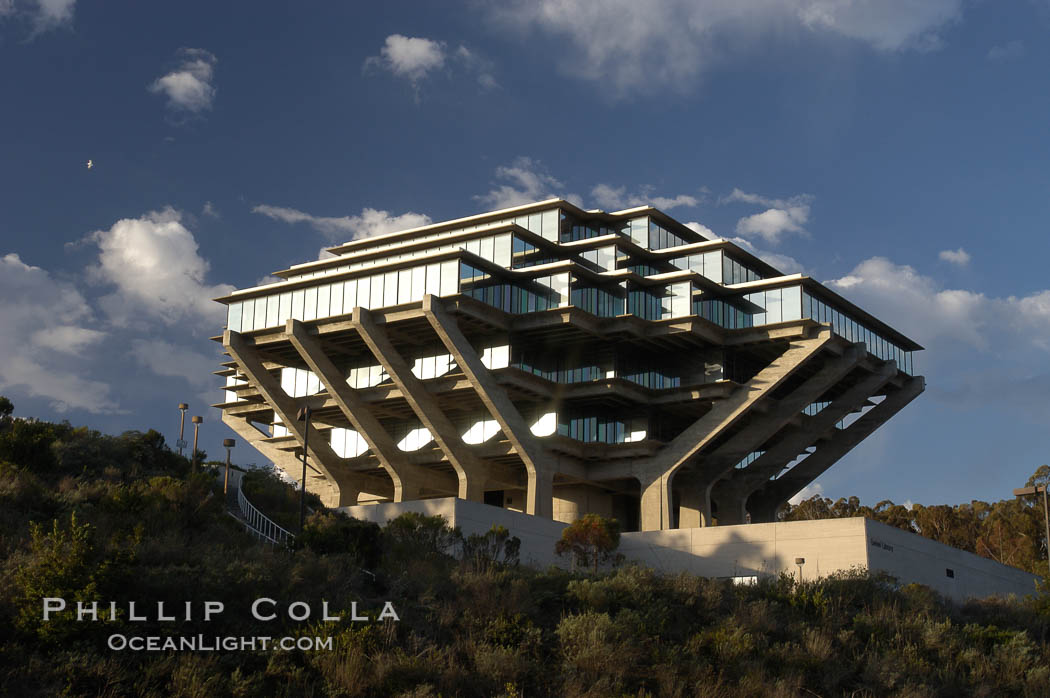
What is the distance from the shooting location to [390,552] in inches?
1353

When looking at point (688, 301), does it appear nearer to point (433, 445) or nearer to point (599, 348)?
point (599, 348)

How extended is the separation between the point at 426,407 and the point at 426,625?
36.0 metres

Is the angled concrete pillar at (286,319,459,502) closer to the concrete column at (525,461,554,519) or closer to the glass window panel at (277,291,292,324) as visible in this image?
the glass window panel at (277,291,292,324)

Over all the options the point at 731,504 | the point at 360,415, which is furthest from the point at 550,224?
the point at 731,504

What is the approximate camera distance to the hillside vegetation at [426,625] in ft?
66.3

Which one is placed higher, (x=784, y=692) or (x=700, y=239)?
(x=700, y=239)

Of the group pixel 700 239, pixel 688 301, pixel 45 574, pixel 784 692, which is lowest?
pixel 784 692

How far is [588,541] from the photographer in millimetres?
48125

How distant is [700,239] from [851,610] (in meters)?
43.6

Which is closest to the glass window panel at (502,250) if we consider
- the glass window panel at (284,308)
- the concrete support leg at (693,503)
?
the glass window panel at (284,308)

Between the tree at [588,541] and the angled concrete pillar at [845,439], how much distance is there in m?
25.6

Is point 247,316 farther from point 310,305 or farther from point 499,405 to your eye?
point 499,405

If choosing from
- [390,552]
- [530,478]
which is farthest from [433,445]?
[390,552]

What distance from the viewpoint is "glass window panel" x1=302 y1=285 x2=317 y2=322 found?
61447mm
